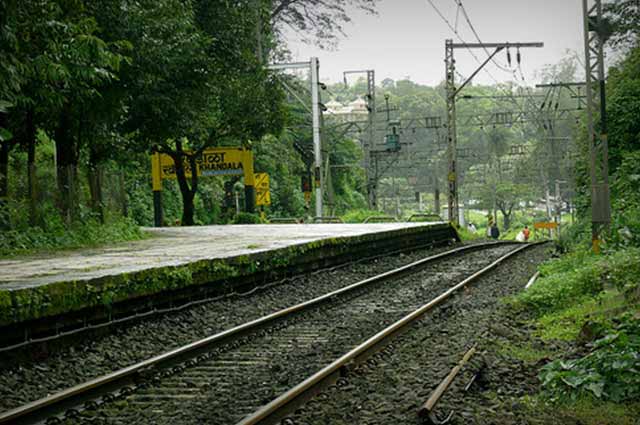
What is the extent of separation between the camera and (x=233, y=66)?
81.6ft

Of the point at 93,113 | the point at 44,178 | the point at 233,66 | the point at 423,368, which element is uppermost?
the point at 233,66

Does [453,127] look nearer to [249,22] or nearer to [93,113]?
[249,22]

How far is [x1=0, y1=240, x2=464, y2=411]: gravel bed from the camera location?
23.9ft

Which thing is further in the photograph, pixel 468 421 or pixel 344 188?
pixel 344 188

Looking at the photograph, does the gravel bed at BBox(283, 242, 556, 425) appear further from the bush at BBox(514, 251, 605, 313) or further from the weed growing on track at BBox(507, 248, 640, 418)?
the bush at BBox(514, 251, 605, 313)

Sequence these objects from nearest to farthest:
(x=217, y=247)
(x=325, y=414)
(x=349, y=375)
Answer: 1. (x=325, y=414)
2. (x=349, y=375)
3. (x=217, y=247)

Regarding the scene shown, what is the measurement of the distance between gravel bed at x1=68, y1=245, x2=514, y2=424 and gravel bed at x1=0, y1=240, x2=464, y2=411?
30.3 inches

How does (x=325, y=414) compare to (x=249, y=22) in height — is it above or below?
below

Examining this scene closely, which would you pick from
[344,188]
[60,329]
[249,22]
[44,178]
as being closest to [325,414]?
[60,329]

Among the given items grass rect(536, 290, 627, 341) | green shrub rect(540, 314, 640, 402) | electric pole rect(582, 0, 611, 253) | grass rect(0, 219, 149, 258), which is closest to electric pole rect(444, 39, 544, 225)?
electric pole rect(582, 0, 611, 253)

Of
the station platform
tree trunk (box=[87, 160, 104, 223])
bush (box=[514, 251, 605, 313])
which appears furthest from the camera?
tree trunk (box=[87, 160, 104, 223])

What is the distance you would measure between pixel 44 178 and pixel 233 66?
9115 millimetres

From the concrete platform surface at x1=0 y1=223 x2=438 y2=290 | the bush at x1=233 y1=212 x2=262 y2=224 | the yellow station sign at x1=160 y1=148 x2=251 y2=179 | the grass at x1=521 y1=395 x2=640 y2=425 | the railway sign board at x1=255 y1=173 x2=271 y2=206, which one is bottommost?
the bush at x1=233 y1=212 x2=262 y2=224

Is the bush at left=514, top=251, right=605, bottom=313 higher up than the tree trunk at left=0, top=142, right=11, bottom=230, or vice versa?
the tree trunk at left=0, top=142, right=11, bottom=230
